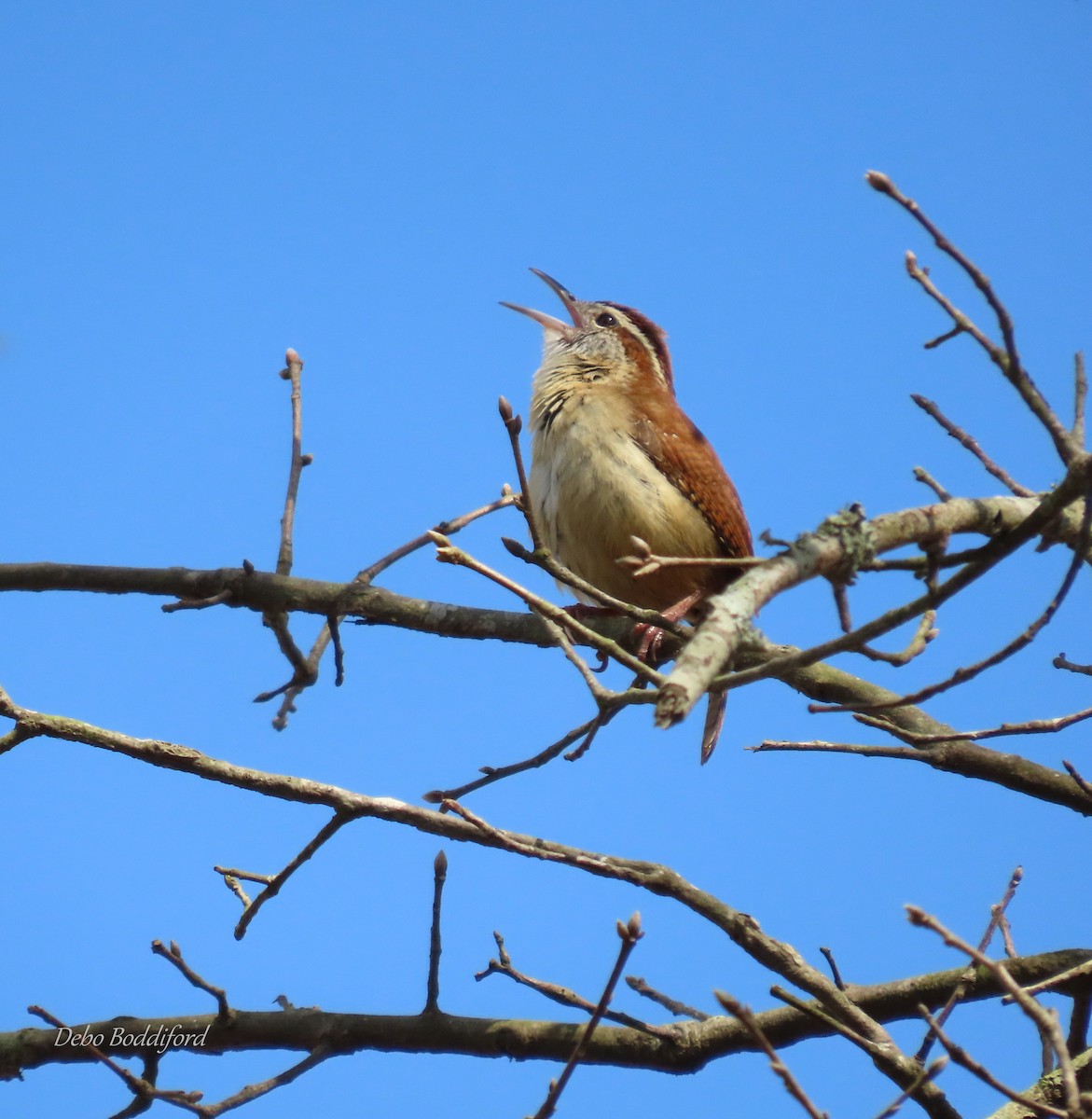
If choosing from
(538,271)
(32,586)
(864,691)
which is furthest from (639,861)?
(538,271)

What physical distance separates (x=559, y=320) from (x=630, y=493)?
1.95 m

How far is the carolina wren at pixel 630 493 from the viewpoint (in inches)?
189

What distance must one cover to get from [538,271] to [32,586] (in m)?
3.74

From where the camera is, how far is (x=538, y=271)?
6.97 meters

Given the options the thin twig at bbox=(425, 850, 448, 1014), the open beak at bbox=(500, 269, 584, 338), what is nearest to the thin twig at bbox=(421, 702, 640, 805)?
the thin twig at bbox=(425, 850, 448, 1014)

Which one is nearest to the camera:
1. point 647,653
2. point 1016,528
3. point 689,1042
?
point 1016,528

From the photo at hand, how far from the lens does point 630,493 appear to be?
4.80m

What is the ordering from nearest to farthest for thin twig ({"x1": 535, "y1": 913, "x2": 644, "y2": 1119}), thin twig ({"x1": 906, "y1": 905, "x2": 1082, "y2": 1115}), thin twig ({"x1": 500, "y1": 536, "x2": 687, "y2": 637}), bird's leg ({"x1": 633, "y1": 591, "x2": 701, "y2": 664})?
1. thin twig ({"x1": 906, "y1": 905, "x2": 1082, "y2": 1115})
2. thin twig ({"x1": 535, "y1": 913, "x2": 644, "y2": 1119})
3. thin twig ({"x1": 500, "y1": 536, "x2": 687, "y2": 637})
4. bird's leg ({"x1": 633, "y1": 591, "x2": 701, "y2": 664})

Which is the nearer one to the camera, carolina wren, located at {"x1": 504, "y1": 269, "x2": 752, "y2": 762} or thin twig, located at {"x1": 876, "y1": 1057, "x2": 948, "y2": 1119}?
thin twig, located at {"x1": 876, "y1": 1057, "x2": 948, "y2": 1119}

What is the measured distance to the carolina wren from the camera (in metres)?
4.80

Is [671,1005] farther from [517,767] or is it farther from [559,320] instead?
[559,320]

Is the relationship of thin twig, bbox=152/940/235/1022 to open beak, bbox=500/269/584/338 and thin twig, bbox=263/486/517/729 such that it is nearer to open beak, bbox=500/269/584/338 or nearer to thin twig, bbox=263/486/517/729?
thin twig, bbox=263/486/517/729

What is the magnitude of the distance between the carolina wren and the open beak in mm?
908

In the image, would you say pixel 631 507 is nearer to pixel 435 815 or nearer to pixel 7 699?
pixel 435 815
